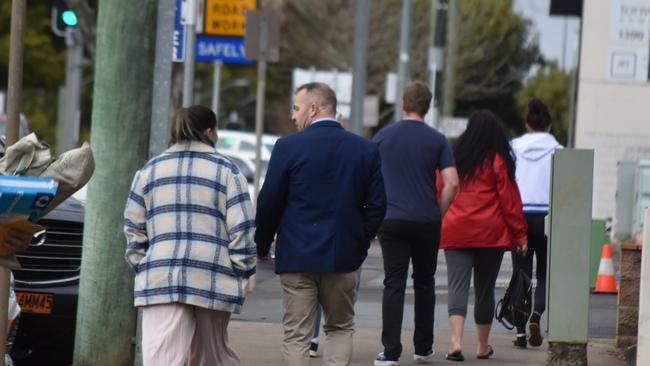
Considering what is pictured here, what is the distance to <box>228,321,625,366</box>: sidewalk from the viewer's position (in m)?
9.95

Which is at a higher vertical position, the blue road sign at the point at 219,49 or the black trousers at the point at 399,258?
the blue road sign at the point at 219,49

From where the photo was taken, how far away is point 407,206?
30.6 ft

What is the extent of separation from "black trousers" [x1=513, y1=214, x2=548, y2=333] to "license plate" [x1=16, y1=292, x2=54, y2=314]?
341cm

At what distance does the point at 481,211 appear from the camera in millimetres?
10000

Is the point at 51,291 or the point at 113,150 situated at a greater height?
the point at 113,150

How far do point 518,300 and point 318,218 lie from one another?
3.39m

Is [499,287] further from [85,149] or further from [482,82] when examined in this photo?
[482,82]

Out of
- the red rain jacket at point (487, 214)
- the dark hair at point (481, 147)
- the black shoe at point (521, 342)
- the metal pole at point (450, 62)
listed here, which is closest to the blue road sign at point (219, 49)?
the black shoe at point (521, 342)

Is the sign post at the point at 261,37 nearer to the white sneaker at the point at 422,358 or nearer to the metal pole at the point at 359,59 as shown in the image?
the white sneaker at the point at 422,358

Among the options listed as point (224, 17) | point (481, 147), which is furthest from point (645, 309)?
point (224, 17)

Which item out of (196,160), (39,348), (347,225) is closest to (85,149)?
(196,160)

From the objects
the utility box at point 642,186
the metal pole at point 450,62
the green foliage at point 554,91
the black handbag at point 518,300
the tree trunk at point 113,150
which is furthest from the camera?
the green foliage at point 554,91

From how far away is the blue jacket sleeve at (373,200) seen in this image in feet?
25.4

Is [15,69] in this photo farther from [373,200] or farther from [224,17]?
[224,17]
